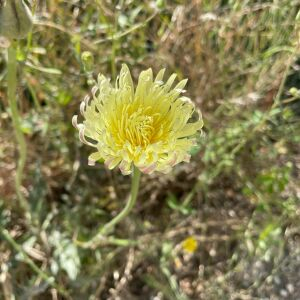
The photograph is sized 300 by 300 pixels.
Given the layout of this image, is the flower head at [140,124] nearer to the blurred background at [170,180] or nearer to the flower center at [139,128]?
the flower center at [139,128]

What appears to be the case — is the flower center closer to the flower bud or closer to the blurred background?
the flower bud

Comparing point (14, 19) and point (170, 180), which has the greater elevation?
point (14, 19)

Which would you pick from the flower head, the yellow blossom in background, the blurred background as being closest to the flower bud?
the flower head

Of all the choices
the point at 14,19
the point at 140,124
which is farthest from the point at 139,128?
the point at 14,19

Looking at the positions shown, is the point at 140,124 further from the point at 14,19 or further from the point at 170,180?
the point at 170,180

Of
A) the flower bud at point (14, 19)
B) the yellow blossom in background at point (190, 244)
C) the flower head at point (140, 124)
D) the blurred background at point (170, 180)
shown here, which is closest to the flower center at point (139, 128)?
the flower head at point (140, 124)
